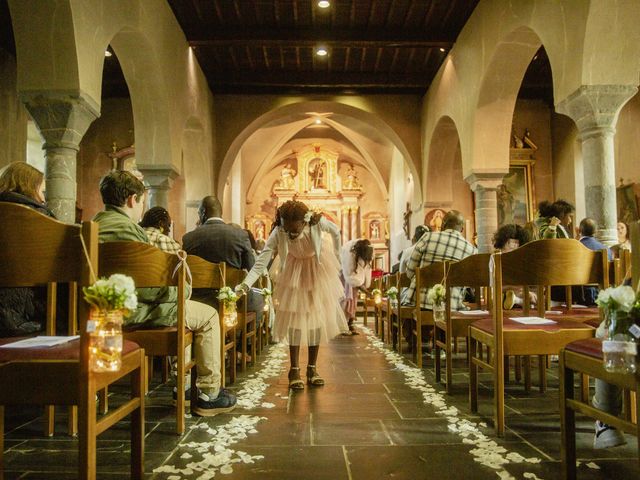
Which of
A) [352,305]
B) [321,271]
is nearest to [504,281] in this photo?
[321,271]

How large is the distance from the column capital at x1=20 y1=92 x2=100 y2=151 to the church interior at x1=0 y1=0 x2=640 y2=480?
0.02 metres

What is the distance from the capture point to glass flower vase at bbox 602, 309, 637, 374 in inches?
65.2

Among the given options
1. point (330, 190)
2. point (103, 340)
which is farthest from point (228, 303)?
point (330, 190)

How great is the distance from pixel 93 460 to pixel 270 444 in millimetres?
1099

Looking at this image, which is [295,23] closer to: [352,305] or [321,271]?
[352,305]

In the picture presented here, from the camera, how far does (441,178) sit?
1151 cm

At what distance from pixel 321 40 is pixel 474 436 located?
753 centimetres

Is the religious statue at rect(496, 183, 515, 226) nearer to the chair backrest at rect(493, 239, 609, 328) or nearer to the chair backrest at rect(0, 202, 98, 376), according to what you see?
the chair backrest at rect(493, 239, 609, 328)

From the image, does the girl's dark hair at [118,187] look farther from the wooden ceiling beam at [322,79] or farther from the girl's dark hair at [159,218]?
the wooden ceiling beam at [322,79]

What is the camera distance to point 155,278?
2.63 meters

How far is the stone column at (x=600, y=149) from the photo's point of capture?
5.18 metres

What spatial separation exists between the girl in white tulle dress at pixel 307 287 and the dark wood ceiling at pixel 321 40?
5.20 metres

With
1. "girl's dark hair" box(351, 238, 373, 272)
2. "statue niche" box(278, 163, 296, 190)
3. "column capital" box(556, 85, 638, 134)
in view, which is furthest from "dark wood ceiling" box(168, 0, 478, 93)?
"statue niche" box(278, 163, 296, 190)

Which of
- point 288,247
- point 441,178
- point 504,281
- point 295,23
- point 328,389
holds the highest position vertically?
point 295,23
